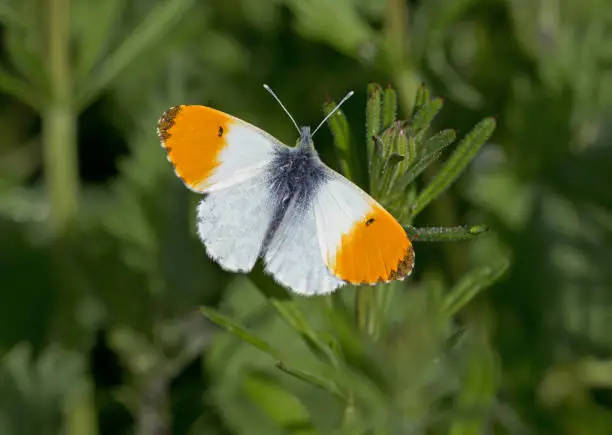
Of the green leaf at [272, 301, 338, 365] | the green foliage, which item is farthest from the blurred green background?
the green leaf at [272, 301, 338, 365]

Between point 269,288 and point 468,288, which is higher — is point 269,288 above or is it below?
above

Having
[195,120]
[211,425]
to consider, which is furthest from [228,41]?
[195,120]

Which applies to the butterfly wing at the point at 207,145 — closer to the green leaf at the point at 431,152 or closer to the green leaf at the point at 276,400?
the green leaf at the point at 431,152

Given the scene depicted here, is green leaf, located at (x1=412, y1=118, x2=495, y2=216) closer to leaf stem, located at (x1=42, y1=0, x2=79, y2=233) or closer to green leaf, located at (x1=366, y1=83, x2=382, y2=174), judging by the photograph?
green leaf, located at (x1=366, y1=83, x2=382, y2=174)

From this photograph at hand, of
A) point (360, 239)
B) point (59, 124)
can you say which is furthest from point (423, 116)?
point (59, 124)

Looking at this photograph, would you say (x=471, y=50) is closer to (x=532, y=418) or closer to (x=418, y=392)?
(x=532, y=418)

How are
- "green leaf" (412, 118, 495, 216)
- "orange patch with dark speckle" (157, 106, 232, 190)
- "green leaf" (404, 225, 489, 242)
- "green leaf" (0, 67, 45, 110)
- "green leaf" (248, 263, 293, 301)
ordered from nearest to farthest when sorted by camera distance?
"green leaf" (404, 225, 489, 242) < "green leaf" (412, 118, 495, 216) < "orange patch with dark speckle" (157, 106, 232, 190) < "green leaf" (248, 263, 293, 301) < "green leaf" (0, 67, 45, 110)

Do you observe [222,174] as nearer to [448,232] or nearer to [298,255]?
[298,255]

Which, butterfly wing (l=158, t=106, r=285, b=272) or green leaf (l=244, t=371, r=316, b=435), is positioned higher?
butterfly wing (l=158, t=106, r=285, b=272)
